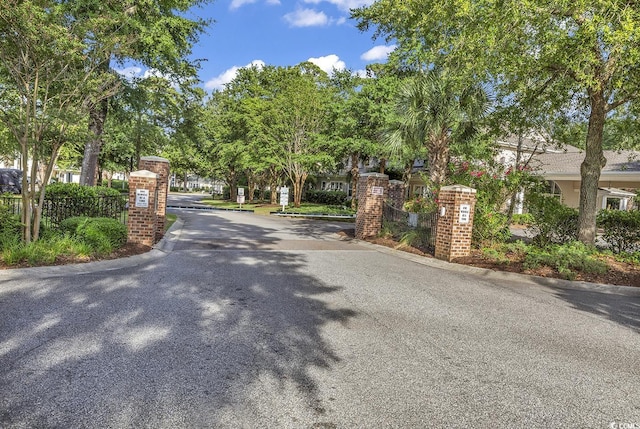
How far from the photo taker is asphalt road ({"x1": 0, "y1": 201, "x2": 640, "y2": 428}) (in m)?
2.96

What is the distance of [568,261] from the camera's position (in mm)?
8469

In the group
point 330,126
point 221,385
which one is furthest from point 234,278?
point 330,126

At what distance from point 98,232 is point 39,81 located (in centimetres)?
316

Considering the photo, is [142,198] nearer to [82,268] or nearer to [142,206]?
[142,206]

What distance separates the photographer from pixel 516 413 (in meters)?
3.06

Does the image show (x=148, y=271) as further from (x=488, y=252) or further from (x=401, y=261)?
(x=488, y=252)

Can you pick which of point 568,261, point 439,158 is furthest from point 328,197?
point 568,261

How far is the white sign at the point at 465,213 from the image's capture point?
384 inches

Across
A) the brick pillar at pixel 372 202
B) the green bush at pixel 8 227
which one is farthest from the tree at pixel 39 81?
the brick pillar at pixel 372 202

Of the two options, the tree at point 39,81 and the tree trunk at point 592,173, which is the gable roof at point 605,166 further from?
the tree at point 39,81

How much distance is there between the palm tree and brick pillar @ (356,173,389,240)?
138cm

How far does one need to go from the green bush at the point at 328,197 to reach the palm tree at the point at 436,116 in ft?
76.7

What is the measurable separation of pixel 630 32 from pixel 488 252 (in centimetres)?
496

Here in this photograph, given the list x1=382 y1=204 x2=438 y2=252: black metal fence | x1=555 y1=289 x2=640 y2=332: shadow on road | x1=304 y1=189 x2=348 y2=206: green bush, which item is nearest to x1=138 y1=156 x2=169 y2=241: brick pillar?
x1=382 y1=204 x2=438 y2=252: black metal fence
